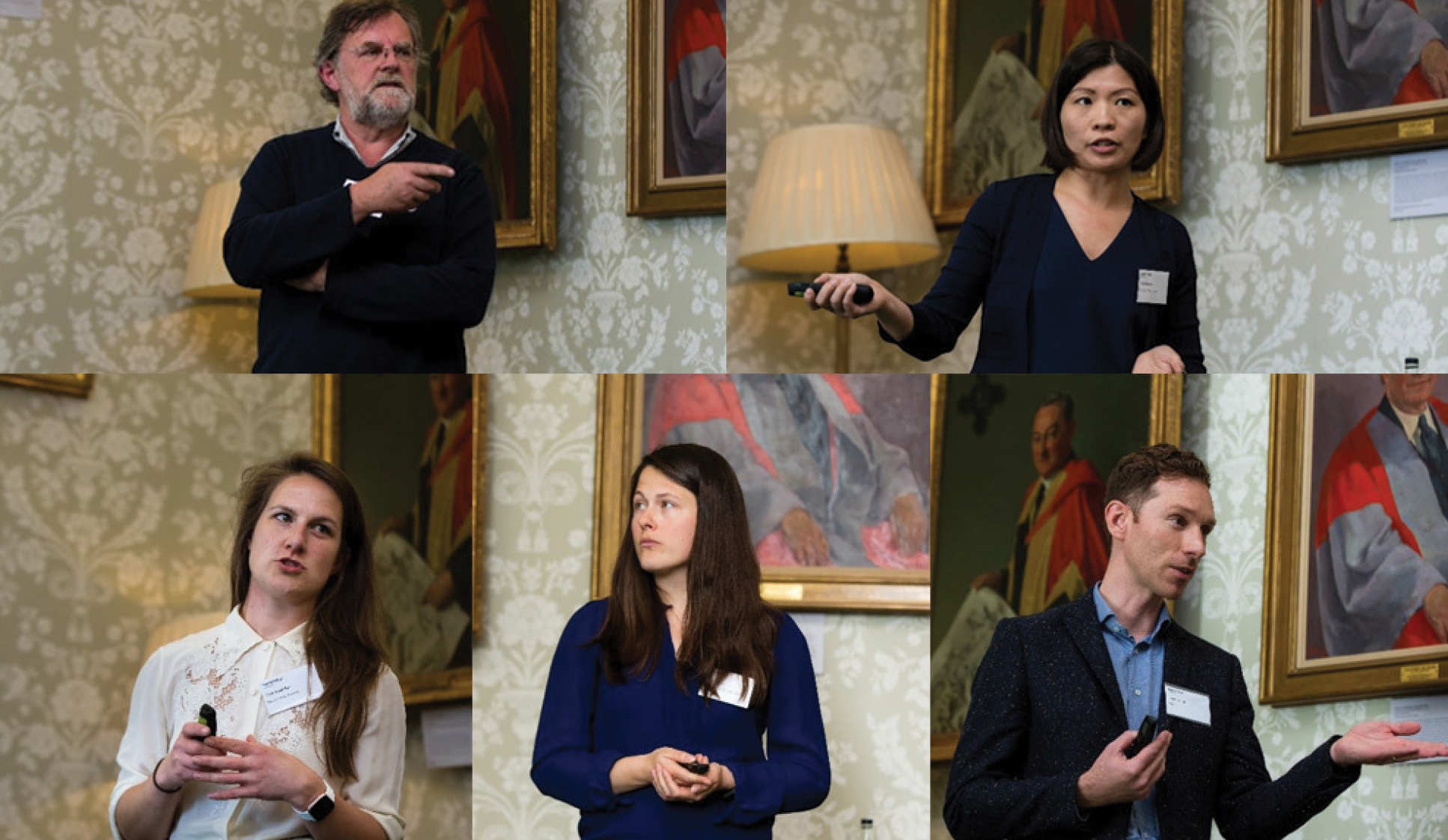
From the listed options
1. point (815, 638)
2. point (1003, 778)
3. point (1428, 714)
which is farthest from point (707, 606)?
point (1428, 714)

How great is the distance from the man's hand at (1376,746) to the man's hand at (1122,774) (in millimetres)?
352

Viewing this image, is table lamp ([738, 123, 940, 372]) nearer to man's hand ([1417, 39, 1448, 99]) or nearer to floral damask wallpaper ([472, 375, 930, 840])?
floral damask wallpaper ([472, 375, 930, 840])

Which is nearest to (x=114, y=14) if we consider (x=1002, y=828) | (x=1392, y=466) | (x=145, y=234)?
(x=145, y=234)

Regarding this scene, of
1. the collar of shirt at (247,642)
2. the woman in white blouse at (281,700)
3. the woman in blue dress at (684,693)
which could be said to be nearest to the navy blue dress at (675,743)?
the woman in blue dress at (684,693)

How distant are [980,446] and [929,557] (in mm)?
256

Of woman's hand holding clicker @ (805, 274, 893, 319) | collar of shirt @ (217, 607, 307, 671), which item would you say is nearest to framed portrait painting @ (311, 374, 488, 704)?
collar of shirt @ (217, 607, 307, 671)

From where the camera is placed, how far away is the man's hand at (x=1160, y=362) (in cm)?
370

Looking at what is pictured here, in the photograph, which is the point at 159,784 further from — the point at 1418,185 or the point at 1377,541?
the point at 1418,185

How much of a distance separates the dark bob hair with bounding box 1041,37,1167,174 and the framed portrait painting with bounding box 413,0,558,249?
1.28 metres

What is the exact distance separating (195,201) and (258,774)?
1578 mm

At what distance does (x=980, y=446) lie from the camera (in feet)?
12.8

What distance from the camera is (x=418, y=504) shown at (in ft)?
12.9

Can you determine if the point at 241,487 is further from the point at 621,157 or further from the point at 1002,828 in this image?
the point at 1002,828

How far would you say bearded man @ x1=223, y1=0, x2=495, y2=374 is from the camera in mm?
3701
